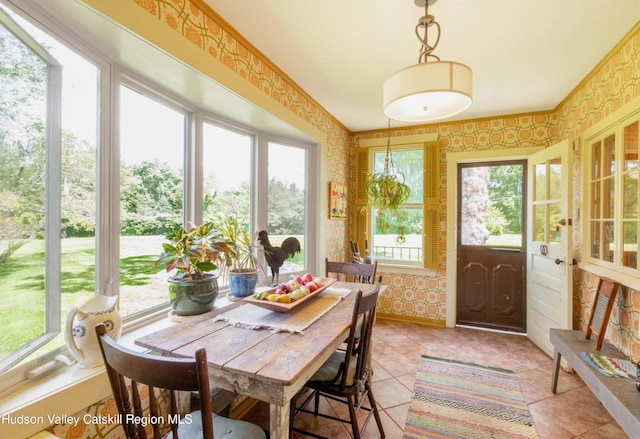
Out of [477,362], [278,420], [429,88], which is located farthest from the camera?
[477,362]

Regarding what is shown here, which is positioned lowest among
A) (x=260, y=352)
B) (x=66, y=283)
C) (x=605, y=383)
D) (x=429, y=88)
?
(x=605, y=383)

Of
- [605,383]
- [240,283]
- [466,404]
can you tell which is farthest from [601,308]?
[240,283]

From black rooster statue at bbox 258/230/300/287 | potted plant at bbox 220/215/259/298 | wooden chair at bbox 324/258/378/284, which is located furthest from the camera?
wooden chair at bbox 324/258/378/284

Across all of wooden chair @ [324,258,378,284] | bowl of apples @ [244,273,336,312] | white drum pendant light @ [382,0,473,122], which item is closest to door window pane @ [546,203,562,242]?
wooden chair @ [324,258,378,284]

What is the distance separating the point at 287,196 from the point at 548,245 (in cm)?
264

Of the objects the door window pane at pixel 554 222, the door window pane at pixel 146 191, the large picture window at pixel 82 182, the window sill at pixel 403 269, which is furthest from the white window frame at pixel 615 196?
the door window pane at pixel 146 191

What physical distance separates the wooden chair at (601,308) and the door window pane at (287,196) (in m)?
2.46

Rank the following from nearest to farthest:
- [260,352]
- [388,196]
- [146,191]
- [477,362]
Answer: [260,352], [146,191], [477,362], [388,196]

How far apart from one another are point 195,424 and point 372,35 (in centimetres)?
236

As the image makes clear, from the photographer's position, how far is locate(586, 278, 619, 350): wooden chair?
6.50 feet

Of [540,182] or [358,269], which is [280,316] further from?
[540,182]

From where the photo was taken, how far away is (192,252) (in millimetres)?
1519

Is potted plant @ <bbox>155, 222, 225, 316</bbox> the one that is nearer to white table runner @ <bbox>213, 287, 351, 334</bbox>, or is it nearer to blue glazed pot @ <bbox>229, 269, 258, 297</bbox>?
white table runner @ <bbox>213, 287, 351, 334</bbox>

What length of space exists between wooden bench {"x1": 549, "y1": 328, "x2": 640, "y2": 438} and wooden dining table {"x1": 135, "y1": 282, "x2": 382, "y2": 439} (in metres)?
1.39
